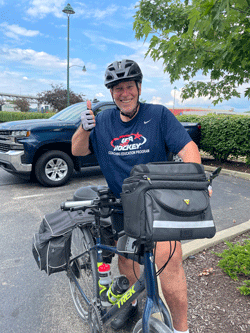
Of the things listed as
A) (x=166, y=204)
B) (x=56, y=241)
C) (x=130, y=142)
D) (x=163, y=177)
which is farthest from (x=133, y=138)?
(x=56, y=241)

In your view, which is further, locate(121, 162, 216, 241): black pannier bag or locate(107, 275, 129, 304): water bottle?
locate(107, 275, 129, 304): water bottle

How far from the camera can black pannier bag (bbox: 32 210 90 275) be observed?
6.52 ft

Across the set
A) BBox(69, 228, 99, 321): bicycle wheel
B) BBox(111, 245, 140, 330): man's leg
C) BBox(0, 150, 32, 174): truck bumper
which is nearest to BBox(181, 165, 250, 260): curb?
BBox(111, 245, 140, 330): man's leg

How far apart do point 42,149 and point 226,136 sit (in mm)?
6104

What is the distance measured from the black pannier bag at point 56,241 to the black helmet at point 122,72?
0.99 metres

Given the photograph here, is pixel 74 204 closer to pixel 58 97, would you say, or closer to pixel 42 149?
pixel 42 149

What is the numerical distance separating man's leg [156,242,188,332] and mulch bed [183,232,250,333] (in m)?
0.50

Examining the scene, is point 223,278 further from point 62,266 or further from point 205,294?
point 62,266

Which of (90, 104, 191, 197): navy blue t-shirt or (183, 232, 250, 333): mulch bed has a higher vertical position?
(90, 104, 191, 197): navy blue t-shirt

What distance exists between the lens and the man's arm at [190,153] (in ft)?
5.62

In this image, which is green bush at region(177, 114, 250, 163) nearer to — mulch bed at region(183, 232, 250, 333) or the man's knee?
mulch bed at region(183, 232, 250, 333)

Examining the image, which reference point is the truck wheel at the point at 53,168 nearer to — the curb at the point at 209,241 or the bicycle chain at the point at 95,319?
the curb at the point at 209,241

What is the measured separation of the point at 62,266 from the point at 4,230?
249 centimetres

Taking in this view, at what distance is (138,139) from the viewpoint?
6.12ft
